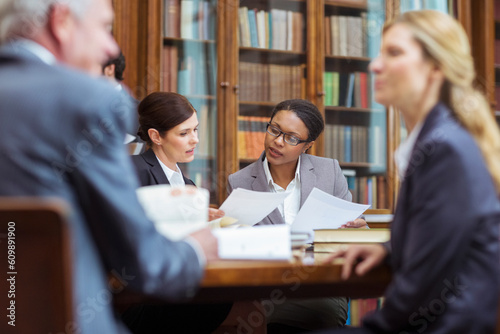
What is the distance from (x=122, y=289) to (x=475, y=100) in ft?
2.87

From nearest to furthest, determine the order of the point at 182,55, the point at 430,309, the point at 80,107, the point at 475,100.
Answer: the point at 80,107 < the point at 430,309 < the point at 475,100 < the point at 182,55

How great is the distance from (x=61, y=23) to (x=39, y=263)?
0.45 metres

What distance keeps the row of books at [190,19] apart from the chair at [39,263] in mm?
3229

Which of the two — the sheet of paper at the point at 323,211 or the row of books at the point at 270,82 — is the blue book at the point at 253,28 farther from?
the sheet of paper at the point at 323,211

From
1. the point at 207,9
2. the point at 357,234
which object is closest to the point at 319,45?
the point at 207,9

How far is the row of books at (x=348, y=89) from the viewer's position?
14.2 feet

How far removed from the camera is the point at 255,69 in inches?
165

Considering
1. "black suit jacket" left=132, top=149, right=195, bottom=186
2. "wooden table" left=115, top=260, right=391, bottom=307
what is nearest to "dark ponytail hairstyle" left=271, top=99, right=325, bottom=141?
"black suit jacket" left=132, top=149, right=195, bottom=186

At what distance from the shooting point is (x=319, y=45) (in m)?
4.27

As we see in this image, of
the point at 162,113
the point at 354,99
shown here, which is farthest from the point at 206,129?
the point at 354,99

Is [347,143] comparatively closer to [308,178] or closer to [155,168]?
[308,178]

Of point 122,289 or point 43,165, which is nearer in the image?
point 43,165

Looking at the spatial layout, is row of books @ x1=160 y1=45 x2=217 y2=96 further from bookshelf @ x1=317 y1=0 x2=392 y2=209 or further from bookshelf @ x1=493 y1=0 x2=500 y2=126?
bookshelf @ x1=493 y1=0 x2=500 y2=126

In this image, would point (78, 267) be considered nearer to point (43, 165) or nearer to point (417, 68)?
point (43, 165)
